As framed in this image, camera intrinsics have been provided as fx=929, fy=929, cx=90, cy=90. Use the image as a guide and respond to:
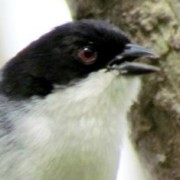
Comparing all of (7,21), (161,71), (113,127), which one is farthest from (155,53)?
(7,21)

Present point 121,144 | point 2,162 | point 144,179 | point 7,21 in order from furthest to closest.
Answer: point 7,21 < point 144,179 < point 121,144 < point 2,162

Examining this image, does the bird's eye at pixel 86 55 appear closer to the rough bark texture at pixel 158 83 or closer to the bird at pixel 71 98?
the bird at pixel 71 98

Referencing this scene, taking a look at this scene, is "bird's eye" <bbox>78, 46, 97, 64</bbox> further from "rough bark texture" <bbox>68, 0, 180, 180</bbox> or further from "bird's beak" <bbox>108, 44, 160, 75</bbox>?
"rough bark texture" <bbox>68, 0, 180, 180</bbox>

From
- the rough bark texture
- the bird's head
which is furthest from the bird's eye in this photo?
the rough bark texture

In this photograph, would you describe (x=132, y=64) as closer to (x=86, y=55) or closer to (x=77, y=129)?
(x=86, y=55)

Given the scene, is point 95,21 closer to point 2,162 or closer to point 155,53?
point 155,53

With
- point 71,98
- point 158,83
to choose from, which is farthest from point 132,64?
point 71,98

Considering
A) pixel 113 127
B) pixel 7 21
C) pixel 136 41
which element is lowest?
pixel 113 127
